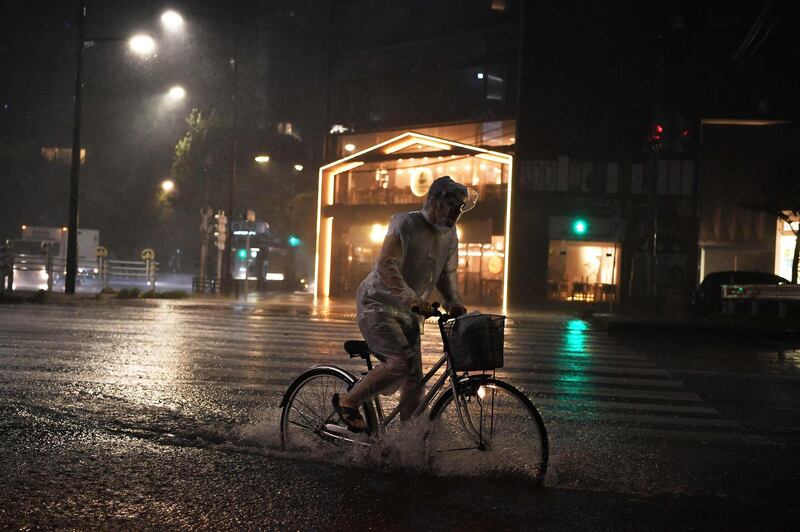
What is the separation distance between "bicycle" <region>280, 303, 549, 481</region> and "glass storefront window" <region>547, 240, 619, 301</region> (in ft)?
97.6

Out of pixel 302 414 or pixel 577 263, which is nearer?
pixel 302 414

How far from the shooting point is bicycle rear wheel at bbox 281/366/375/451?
5.73m

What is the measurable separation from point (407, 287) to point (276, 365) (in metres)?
5.90

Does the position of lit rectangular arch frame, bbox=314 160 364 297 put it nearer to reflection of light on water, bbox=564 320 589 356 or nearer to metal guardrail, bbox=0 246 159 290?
metal guardrail, bbox=0 246 159 290

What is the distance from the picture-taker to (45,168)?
54.2 m

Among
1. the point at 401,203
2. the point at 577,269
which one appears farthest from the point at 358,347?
the point at 401,203

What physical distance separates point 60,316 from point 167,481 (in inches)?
575

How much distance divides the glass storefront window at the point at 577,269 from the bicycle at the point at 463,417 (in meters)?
29.7

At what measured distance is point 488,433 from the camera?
215 inches

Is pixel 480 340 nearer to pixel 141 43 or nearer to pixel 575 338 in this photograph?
pixel 575 338

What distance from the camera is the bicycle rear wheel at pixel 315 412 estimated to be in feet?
18.8

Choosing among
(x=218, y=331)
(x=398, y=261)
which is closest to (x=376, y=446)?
(x=398, y=261)

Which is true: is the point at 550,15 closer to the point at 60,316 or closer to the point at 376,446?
the point at 60,316

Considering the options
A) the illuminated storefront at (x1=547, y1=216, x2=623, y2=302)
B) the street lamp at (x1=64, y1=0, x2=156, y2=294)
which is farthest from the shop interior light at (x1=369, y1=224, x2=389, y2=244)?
the street lamp at (x1=64, y1=0, x2=156, y2=294)
